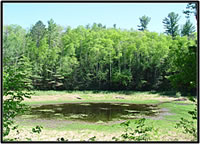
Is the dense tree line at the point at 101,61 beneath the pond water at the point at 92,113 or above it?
above

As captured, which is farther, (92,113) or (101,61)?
(101,61)

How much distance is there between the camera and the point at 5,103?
500 centimetres

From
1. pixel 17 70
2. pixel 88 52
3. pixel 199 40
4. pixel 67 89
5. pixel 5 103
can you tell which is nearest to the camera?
pixel 199 40

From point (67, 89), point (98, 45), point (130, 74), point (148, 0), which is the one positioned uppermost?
point (98, 45)

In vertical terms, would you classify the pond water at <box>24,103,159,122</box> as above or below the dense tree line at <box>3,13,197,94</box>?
below

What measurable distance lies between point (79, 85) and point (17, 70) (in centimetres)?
3320

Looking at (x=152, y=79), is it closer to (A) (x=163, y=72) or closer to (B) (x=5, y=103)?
(A) (x=163, y=72)

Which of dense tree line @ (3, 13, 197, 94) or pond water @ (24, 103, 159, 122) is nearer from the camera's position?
pond water @ (24, 103, 159, 122)

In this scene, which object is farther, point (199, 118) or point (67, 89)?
point (67, 89)

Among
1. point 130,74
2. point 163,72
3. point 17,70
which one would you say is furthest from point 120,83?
point 17,70

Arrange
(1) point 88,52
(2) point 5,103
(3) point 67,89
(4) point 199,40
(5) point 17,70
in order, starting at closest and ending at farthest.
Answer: (4) point 199,40
(2) point 5,103
(5) point 17,70
(3) point 67,89
(1) point 88,52

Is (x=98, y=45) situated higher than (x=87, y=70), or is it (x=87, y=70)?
(x=98, y=45)

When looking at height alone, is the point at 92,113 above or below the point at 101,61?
below

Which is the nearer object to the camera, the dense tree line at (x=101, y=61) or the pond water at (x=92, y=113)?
the pond water at (x=92, y=113)
